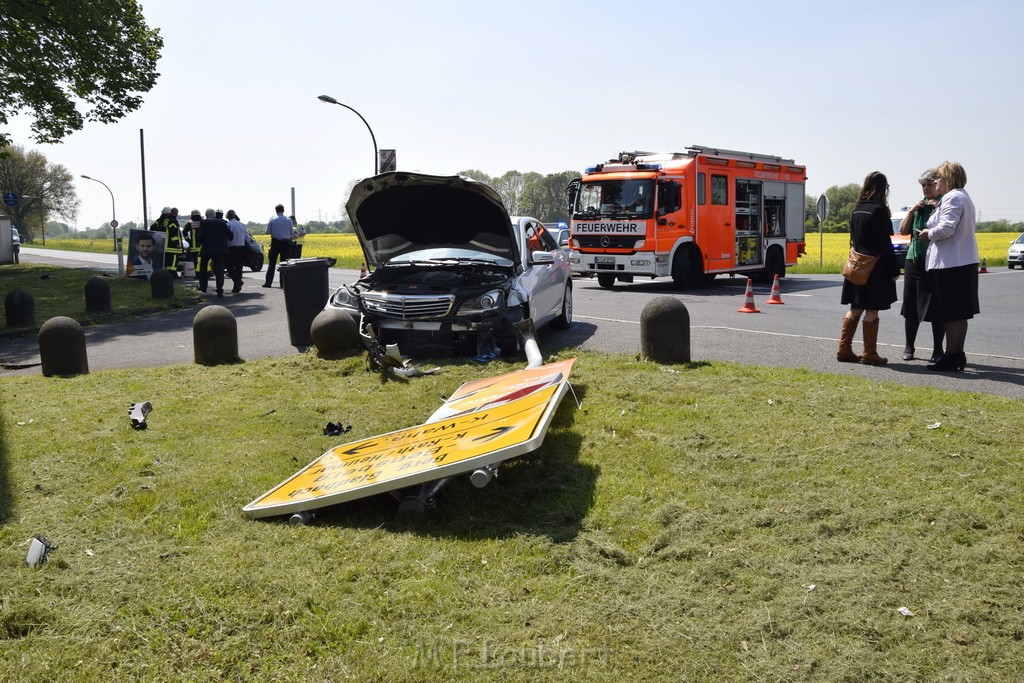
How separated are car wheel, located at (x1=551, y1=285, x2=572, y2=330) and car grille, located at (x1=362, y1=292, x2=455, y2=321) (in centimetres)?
316

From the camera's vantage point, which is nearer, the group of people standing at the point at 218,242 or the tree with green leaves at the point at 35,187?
the group of people standing at the point at 218,242

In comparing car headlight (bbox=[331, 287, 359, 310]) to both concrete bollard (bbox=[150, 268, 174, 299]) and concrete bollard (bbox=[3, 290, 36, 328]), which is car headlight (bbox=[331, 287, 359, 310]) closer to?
concrete bollard (bbox=[3, 290, 36, 328])

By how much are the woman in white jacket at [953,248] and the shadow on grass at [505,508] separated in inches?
181

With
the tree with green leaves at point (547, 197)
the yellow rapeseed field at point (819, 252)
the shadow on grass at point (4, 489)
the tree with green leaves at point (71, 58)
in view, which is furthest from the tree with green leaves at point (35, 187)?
the shadow on grass at point (4, 489)

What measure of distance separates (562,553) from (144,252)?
70.3ft

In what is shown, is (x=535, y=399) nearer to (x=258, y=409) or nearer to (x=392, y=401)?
(x=392, y=401)

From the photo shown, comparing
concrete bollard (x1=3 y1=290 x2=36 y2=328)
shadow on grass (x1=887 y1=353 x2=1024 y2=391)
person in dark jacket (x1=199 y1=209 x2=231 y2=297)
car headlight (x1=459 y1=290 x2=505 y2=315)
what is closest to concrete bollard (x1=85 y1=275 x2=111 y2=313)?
concrete bollard (x1=3 y1=290 x2=36 y2=328)

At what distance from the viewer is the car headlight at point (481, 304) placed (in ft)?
31.0

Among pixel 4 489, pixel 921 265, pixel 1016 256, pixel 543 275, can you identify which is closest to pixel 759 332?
pixel 543 275

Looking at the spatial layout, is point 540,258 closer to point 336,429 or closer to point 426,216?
point 426,216

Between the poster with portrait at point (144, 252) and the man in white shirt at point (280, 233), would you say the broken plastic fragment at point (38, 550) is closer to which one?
the man in white shirt at point (280, 233)

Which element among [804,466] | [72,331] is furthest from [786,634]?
[72,331]

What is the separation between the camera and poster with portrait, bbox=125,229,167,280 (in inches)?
906

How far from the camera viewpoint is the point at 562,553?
14.2 feet
